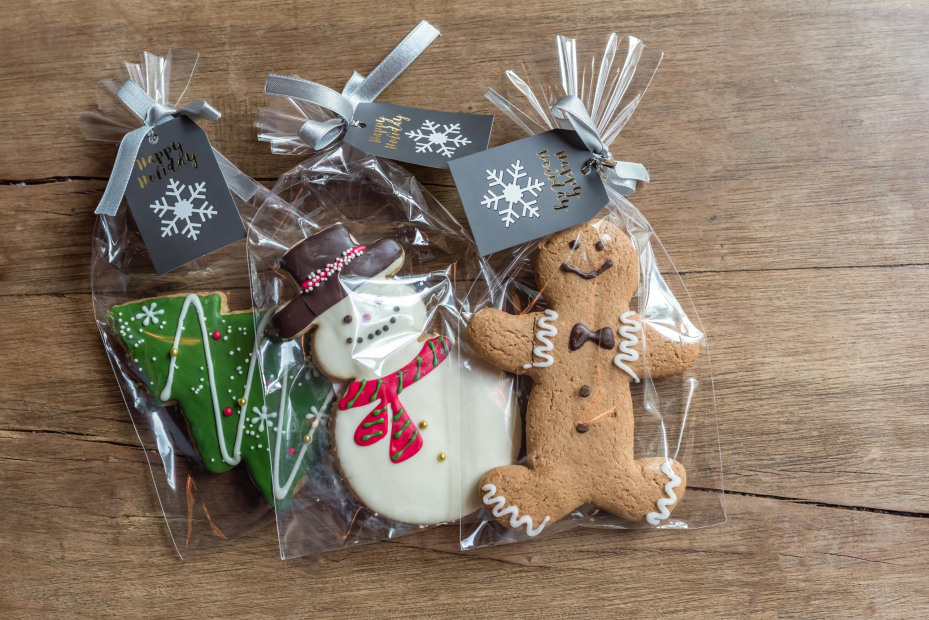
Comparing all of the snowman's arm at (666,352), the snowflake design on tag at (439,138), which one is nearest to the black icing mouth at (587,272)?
the snowman's arm at (666,352)

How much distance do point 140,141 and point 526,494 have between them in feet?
3.51

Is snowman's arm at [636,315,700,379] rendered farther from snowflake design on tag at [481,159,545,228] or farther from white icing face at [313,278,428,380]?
white icing face at [313,278,428,380]

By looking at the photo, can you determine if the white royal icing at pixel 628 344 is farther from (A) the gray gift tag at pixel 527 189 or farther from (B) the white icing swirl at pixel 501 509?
(B) the white icing swirl at pixel 501 509

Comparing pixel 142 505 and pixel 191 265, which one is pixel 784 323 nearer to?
pixel 191 265

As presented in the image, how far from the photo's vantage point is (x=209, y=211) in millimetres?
1371

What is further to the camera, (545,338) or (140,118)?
(140,118)

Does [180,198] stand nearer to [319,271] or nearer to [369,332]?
[319,271]

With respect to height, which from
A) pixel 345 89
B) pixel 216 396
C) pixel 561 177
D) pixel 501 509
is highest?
pixel 345 89

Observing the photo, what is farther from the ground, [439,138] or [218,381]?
[439,138]

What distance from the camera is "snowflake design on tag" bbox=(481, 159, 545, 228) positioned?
133cm

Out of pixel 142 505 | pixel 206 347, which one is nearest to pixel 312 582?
A: pixel 142 505

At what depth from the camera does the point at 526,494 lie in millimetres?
1295

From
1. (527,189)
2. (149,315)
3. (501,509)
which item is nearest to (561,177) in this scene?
(527,189)

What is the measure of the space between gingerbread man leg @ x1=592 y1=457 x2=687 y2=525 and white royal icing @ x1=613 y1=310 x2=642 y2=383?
0.19 metres
